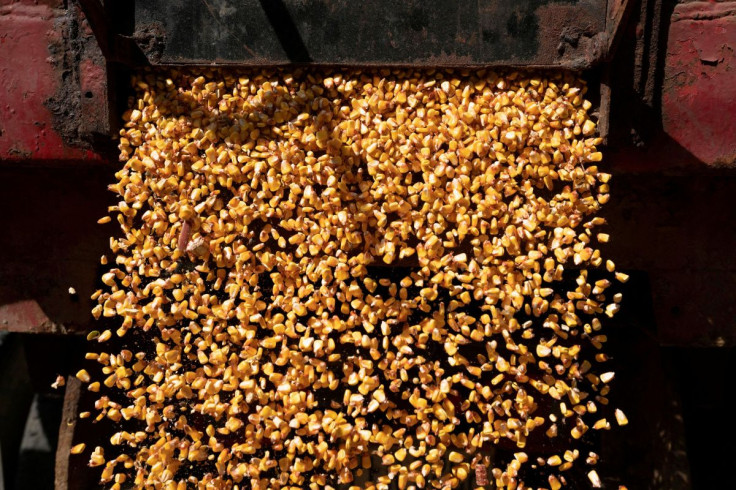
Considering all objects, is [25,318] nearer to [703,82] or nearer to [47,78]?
[47,78]

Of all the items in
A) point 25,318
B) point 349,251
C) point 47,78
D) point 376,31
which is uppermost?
point 376,31

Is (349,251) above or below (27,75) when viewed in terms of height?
below

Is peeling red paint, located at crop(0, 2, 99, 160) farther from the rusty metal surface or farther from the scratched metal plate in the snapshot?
the scratched metal plate

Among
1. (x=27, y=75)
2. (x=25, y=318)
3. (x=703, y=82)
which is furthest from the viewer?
(x=25, y=318)

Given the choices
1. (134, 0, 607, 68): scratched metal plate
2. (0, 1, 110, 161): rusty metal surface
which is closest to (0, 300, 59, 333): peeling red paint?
(0, 1, 110, 161): rusty metal surface

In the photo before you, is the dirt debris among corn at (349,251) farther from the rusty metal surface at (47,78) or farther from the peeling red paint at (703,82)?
the peeling red paint at (703,82)

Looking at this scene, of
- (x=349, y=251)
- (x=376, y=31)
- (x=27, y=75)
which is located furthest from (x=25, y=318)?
(x=376, y=31)

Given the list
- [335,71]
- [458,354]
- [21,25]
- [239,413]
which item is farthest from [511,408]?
[21,25]
